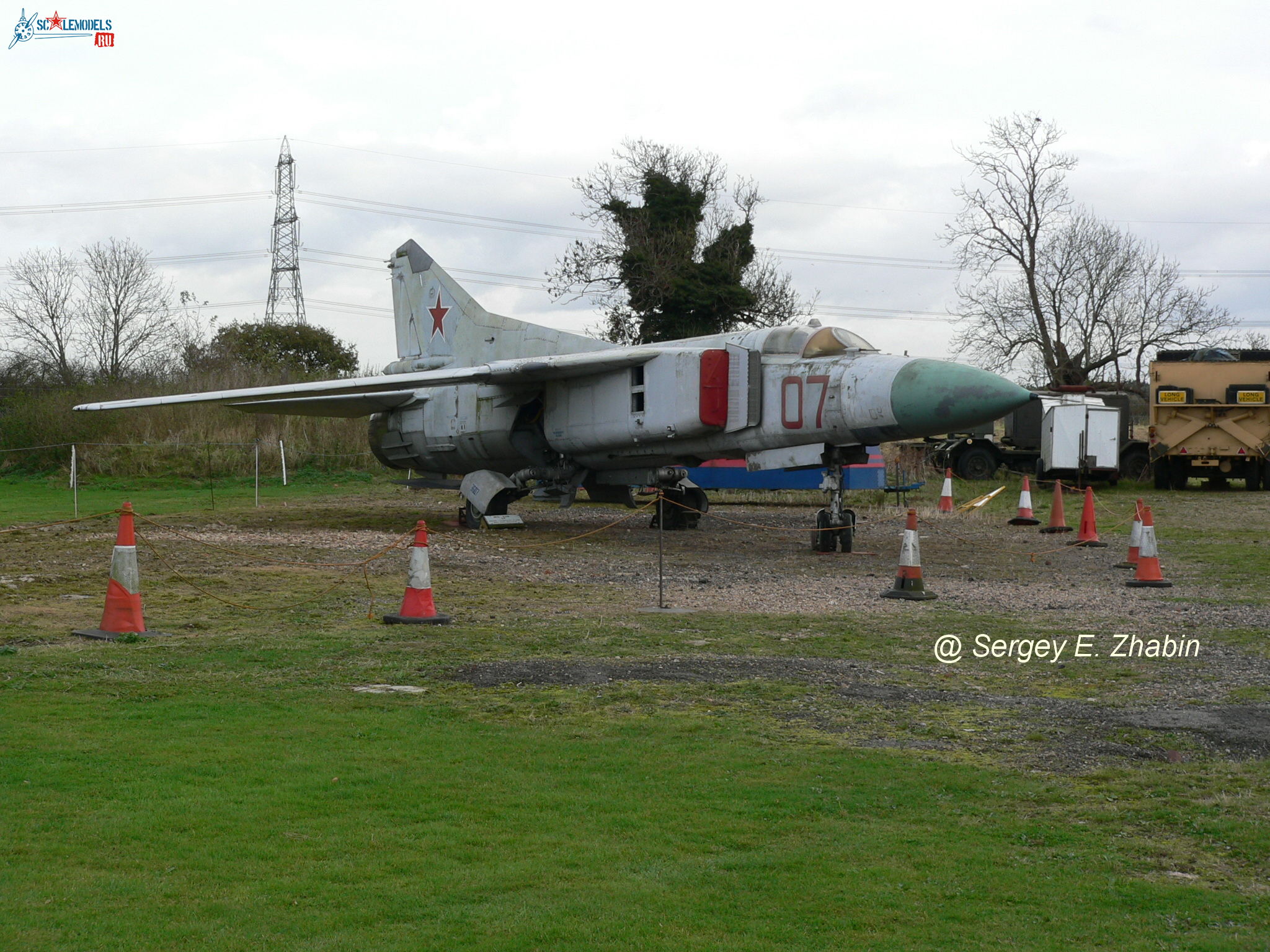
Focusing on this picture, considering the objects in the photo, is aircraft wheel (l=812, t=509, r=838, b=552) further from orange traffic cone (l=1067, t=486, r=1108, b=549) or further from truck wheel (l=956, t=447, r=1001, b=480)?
truck wheel (l=956, t=447, r=1001, b=480)

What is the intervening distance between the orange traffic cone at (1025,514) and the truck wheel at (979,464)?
1000cm

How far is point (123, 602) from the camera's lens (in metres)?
8.50

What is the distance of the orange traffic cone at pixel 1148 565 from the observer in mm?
11883

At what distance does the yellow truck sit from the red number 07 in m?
15.9

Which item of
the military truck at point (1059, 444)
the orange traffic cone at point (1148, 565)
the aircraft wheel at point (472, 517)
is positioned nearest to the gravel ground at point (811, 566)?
the orange traffic cone at point (1148, 565)

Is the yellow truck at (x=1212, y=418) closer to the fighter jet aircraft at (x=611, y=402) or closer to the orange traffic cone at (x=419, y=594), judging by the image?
the fighter jet aircraft at (x=611, y=402)

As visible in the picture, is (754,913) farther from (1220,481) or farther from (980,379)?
(1220,481)

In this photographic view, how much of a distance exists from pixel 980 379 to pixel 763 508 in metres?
10.8

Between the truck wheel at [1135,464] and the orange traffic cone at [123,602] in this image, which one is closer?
the orange traffic cone at [123,602]

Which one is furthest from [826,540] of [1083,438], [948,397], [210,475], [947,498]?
[210,475]

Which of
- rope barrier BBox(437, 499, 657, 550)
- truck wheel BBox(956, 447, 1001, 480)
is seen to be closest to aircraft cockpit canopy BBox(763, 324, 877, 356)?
rope barrier BBox(437, 499, 657, 550)

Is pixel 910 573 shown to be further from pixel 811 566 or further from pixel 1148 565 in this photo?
pixel 1148 565

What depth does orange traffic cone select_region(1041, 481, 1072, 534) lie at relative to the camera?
18.5m

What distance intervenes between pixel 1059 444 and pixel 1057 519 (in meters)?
8.79
